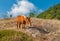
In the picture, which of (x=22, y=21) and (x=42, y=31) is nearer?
(x=42, y=31)

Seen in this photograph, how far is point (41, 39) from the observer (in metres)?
16.2

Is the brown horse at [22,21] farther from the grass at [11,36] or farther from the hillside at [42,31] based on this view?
the grass at [11,36]

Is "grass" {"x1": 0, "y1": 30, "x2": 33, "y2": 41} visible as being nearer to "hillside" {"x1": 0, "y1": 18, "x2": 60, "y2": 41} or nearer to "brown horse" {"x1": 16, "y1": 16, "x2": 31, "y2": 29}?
"hillside" {"x1": 0, "y1": 18, "x2": 60, "y2": 41}

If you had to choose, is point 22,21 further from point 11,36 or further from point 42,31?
point 11,36

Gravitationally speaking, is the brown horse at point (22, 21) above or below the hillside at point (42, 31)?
above

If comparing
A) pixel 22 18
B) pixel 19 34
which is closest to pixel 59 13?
pixel 22 18

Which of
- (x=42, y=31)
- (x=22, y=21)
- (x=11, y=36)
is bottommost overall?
(x=42, y=31)

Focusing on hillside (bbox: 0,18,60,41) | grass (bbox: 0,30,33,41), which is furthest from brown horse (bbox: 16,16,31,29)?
grass (bbox: 0,30,33,41)

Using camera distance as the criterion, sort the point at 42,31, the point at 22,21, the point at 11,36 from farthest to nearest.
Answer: the point at 22,21
the point at 42,31
the point at 11,36

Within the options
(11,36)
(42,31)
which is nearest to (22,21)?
(42,31)

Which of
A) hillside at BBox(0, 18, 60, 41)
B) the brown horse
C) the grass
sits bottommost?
hillside at BBox(0, 18, 60, 41)

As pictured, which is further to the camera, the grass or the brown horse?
the brown horse

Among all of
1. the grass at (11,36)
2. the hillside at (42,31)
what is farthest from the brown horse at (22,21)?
the grass at (11,36)

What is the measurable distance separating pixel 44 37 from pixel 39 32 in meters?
1.45
